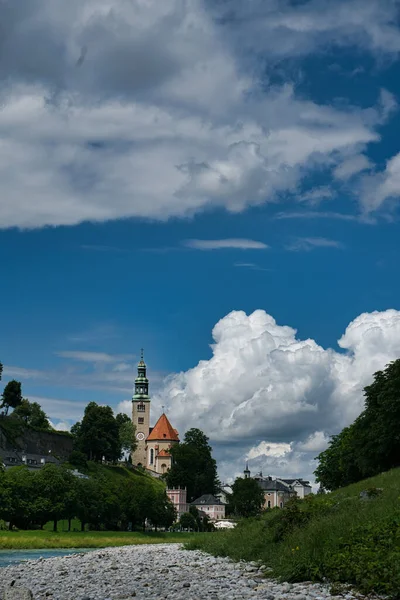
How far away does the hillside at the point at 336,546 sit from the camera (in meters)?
17.0

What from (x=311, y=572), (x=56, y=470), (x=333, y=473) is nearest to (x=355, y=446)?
(x=333, y=473)

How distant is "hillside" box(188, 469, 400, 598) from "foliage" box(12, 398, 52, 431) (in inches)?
5211

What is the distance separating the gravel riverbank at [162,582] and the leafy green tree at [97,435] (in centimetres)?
13076

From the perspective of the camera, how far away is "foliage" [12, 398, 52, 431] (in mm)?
159375

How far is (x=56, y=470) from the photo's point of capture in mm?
101750

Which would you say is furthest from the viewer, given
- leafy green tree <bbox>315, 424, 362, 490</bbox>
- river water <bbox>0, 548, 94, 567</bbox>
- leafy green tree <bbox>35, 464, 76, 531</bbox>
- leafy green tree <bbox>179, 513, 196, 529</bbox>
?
leafy green tree <bbox>179, 513, 196, 529</bbox>

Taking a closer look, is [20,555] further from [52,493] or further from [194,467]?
[194,467]

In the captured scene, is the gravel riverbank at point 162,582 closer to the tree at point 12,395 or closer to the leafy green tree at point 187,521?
the leafy green tree at point 187,521

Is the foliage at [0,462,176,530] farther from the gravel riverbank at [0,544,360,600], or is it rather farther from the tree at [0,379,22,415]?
the gravel riverbank at [0,544,360,600]

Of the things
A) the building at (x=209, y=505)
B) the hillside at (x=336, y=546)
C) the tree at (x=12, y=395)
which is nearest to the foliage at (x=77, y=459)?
the tree at (x=12, y=395)

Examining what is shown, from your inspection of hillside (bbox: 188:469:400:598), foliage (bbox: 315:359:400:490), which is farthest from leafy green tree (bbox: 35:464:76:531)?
hillside (bbox: 188:469:400:598)

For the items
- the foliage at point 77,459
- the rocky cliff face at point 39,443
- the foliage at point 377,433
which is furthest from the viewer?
the foliage at point 77,459

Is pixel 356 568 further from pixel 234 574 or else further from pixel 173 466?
pixel 173 466

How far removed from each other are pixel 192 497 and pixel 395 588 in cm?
16772
